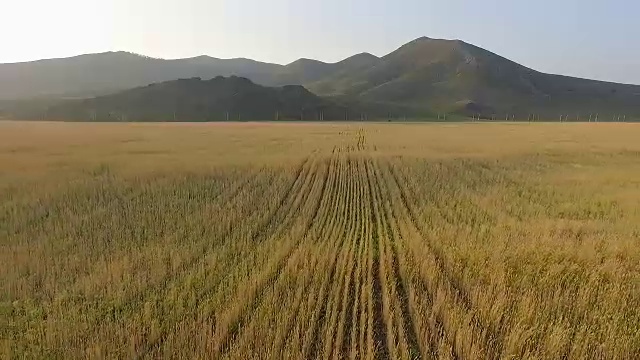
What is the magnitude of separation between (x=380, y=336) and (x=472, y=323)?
57.7 inches

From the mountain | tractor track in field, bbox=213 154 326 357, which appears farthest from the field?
the mountain

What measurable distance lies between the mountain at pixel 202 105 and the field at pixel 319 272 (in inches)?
5438

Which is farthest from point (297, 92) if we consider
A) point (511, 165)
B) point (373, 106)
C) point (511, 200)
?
point (511, 200)

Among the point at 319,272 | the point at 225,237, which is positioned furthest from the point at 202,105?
the point at 319,272

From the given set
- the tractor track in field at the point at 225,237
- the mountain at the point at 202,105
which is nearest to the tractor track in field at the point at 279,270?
the tractor track in field at the point at 225,237

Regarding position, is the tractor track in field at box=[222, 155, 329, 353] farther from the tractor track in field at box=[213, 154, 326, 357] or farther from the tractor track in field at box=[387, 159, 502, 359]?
the tractor track in field at box=[387, 159, 502, 359]

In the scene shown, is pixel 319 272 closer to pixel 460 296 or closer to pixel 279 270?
pixel 279 270

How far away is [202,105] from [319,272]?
523 ft

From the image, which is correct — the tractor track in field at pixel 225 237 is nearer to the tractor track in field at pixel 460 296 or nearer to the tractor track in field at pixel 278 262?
the tractor track in field at pixel 278 262

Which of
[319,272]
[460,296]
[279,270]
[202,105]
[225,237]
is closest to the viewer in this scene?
[460,296]

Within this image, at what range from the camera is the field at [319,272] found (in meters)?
6.71

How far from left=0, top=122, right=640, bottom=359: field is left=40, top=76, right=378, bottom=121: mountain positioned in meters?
138

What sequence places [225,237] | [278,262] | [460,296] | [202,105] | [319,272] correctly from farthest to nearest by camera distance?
[202,105] < [225,237] < [278,262] < [319,272] < [460,296]

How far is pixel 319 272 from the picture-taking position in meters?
9.23
